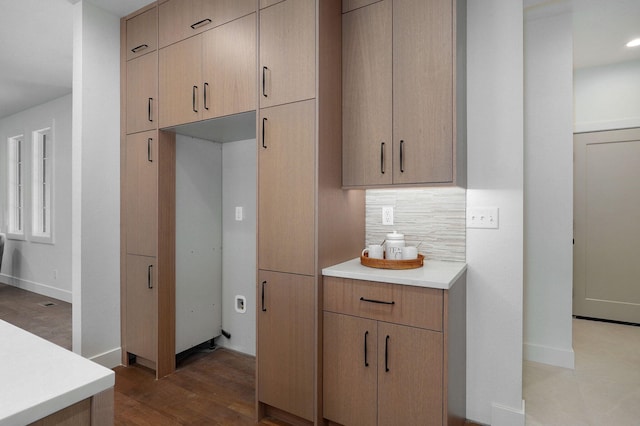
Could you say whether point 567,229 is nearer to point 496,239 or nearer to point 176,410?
point 496,239

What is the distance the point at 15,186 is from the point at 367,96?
6.45 meters

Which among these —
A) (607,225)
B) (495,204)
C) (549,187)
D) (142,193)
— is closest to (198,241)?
(142,193)

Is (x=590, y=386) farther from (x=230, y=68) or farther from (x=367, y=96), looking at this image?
(x=230, y=68)

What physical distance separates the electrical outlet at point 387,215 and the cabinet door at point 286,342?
70 cm

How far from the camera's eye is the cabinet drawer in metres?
1.66

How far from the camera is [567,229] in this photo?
Answer: 2.80 metres

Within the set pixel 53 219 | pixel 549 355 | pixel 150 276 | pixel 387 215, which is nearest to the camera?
pixel 387 215

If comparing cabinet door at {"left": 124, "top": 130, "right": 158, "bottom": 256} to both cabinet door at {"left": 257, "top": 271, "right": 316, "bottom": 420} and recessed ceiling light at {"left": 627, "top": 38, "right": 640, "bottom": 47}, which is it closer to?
cabinet door at {"left": 257, "top": 271, "right": 316, "bottom": 420}

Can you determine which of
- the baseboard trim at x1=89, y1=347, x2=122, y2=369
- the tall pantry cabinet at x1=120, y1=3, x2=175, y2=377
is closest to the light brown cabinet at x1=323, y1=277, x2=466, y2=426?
the tall pantry cabinet at x1=120, y1=3, x2=175, y2=377

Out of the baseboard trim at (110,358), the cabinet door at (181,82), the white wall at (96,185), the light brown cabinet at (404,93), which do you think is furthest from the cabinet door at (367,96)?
the baseboard trim at (110,358)

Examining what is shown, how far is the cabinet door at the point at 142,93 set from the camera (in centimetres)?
264

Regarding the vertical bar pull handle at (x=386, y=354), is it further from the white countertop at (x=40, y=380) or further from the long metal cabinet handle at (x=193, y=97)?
the long metal cabinet handle at (x=193, y=97)

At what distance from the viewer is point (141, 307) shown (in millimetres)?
2693

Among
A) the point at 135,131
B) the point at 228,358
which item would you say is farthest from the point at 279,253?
the point at 135,131
